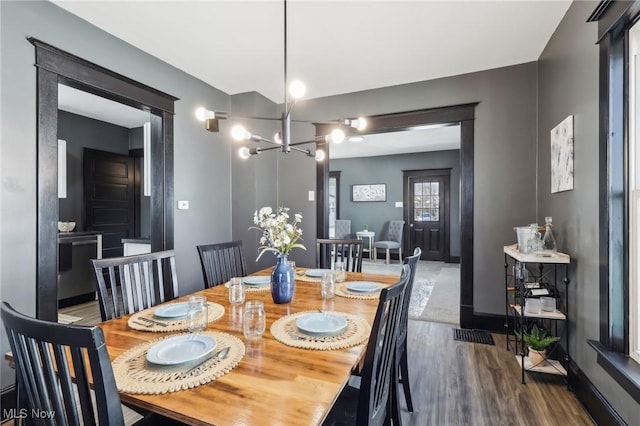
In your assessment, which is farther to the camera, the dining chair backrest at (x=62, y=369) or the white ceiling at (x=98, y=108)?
the white ceiling at (x=98, y=108)

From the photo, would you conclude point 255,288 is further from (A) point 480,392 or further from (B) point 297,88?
(A) point 480,392

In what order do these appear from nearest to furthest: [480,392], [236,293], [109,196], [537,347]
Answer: [236,293]
[480,392]
[537,347]
[109,196]

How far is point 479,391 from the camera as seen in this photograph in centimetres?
204

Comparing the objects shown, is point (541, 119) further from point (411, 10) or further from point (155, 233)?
point (155, 233)

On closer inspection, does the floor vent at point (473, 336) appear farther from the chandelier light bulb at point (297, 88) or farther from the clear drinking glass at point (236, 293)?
the chandelier light bulb at point (297, 88)

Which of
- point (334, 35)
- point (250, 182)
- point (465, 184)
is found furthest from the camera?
point (250, 182)

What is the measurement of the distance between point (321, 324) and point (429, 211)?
6568mm

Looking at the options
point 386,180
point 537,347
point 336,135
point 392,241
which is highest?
point 386,180

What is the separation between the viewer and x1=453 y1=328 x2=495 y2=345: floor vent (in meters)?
2.84

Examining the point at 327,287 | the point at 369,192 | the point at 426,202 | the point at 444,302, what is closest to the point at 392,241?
the point at 426,202

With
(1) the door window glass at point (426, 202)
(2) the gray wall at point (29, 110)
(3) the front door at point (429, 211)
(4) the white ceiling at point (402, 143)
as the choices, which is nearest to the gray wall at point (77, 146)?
(2) the gray wall at point (29, 110)

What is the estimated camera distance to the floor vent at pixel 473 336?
2842mm

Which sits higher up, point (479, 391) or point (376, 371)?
point (376, 371)

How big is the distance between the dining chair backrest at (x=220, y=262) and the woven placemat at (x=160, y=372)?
1.10m
